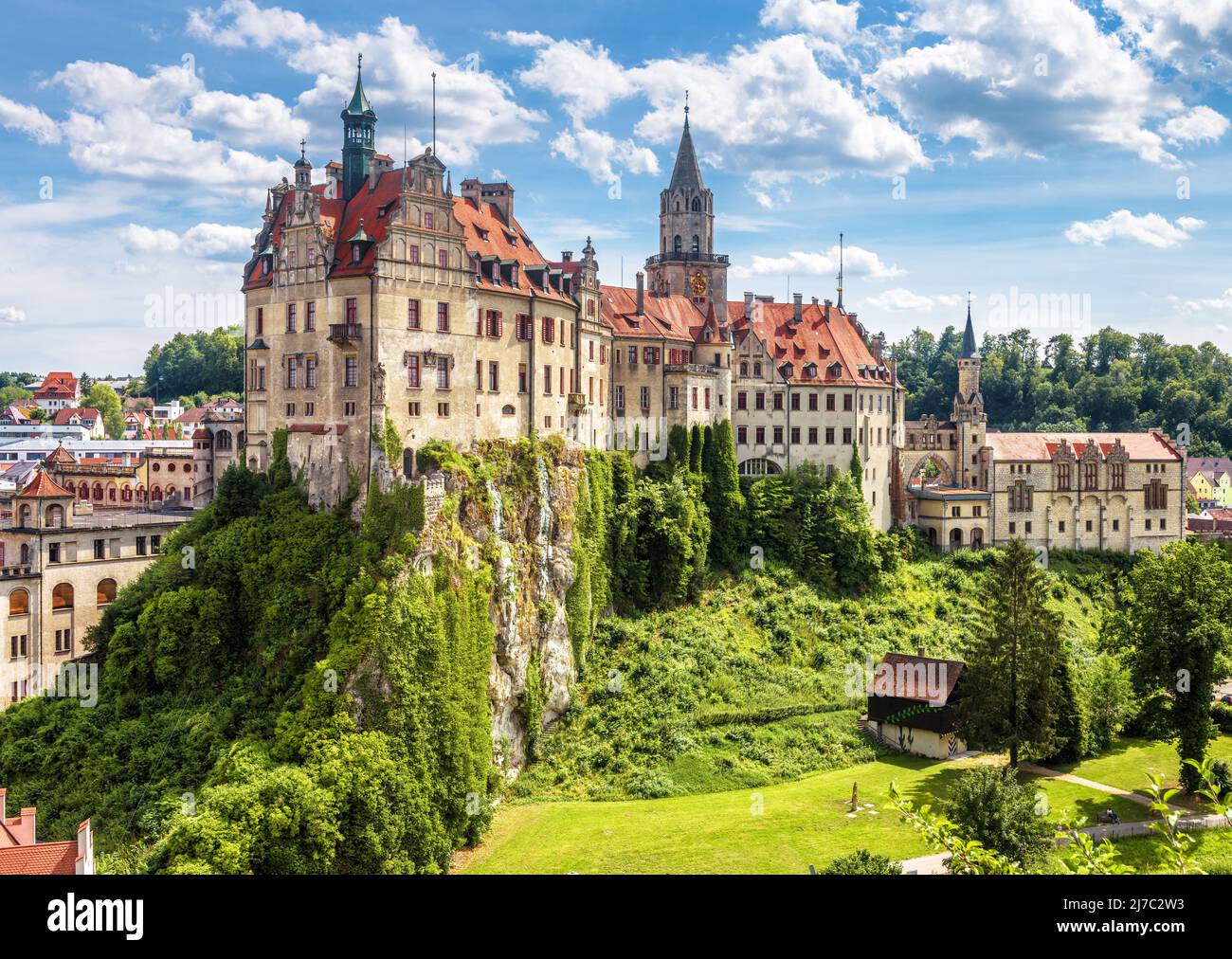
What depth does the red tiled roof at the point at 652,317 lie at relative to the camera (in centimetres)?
7262

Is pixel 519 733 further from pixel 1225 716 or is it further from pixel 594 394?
pixel 1225 716

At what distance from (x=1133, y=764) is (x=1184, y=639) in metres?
7.87

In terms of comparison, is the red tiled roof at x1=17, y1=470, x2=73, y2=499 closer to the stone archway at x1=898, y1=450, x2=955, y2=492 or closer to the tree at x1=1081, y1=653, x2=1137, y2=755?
the tree at x1=1081, y1=653, x2=1137, y2=755

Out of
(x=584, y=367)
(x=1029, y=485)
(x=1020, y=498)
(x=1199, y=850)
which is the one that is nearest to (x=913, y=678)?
A: (x=1199, y=850)

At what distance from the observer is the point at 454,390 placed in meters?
55.7

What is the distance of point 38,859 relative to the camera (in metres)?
33.1

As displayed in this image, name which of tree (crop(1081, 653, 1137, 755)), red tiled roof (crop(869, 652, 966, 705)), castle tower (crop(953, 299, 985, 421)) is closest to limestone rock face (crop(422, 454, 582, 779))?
red tiled roof (crop(869, 652, 966, 705))

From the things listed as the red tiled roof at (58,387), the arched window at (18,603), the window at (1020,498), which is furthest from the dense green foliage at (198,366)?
the window at (1020,498)

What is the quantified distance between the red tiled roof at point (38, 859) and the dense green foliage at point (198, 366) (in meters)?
128

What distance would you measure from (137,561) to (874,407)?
52.6 metres

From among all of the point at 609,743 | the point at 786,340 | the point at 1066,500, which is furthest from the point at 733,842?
the point at 1066,500

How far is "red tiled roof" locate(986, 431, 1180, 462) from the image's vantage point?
290 feet

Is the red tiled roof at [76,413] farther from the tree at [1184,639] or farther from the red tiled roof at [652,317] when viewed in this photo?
the tree at [1184,639]

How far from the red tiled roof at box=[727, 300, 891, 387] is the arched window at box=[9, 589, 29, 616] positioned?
4878cm
